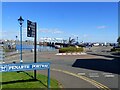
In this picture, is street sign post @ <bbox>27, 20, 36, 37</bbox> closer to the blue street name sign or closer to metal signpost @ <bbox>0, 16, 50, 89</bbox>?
metal signpost @ <bbox>0, 16, 50, 89</bbox>

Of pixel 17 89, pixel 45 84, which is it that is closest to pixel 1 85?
pixel 17 89

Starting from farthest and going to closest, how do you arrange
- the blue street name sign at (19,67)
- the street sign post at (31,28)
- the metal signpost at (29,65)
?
the street sign post at (31,28), the metal signpost at (29,65), the blue street name sign at (19,67)

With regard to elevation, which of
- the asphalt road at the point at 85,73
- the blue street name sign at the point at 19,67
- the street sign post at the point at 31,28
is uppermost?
the street sign post at the point at 31,28

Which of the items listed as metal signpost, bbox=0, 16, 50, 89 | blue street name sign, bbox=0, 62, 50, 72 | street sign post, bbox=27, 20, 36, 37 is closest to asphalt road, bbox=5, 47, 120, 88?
metal signpost, bbox=0, 16, 50, 89

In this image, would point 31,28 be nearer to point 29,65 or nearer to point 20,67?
point 29,65

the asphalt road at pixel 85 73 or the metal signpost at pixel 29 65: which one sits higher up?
the metal signpost at pixel 29 65

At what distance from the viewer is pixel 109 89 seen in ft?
47.5

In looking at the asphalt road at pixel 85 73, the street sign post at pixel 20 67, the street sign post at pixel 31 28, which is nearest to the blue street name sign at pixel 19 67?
the street sign post at pixel 20 67

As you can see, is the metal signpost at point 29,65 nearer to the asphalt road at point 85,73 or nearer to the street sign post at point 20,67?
the street sign post at point 20,67

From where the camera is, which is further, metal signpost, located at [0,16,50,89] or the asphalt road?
the asphalt road

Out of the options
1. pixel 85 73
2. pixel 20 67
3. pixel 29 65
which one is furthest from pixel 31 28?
pixel 85 73

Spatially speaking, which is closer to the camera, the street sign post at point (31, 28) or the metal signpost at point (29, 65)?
the metal signpost at point (29, 65)

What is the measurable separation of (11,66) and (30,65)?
1061 mm

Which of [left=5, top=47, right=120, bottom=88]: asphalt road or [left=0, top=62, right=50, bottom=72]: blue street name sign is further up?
[left=0, top=62, right=50, bottom=72]: blue street name sign
